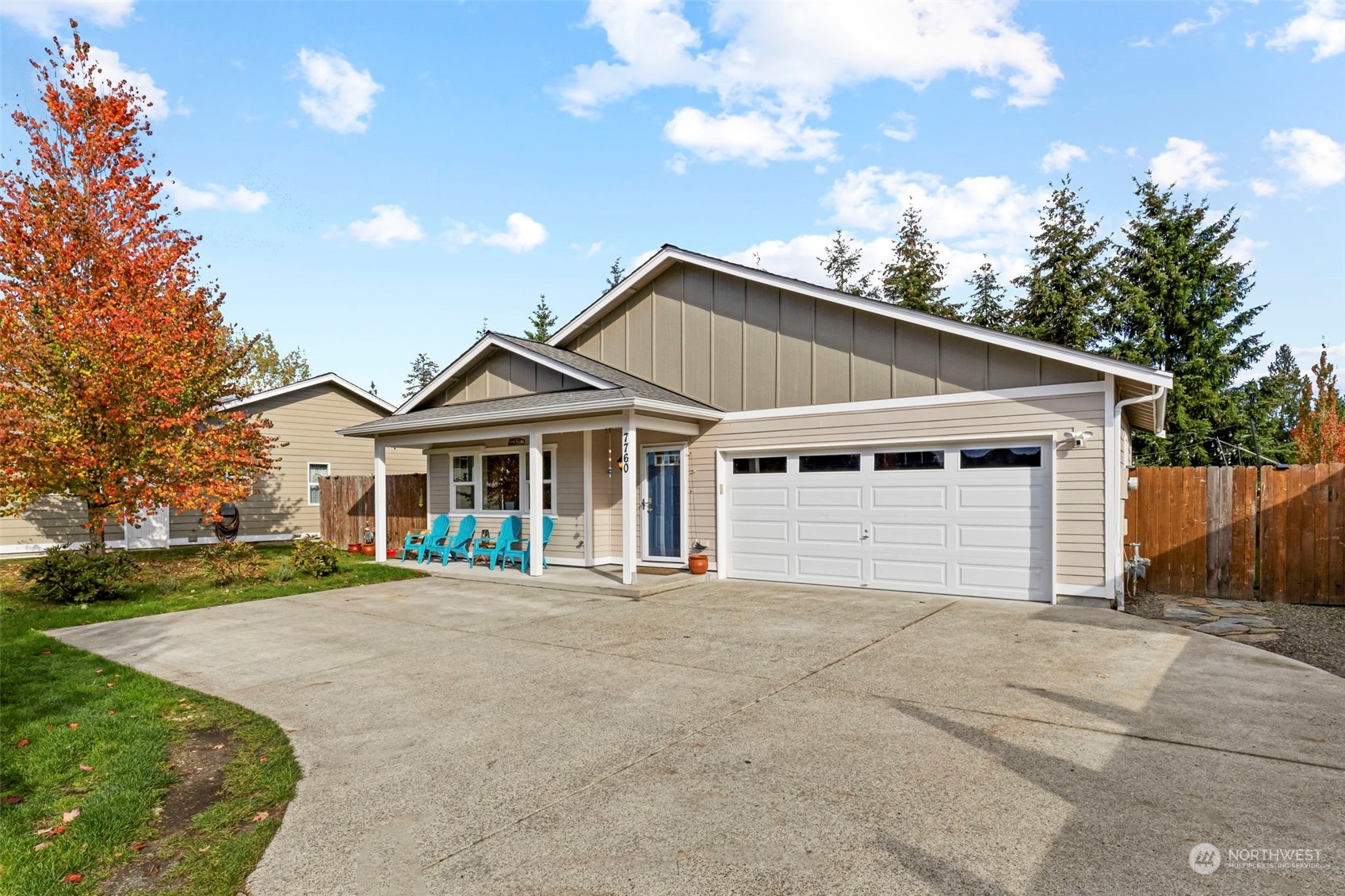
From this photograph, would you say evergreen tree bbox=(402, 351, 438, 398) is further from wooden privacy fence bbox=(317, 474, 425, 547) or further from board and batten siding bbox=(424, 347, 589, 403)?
board and batten siding bbox=(424, 347, 589, 403)

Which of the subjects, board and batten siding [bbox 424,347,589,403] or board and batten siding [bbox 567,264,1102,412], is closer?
board and batten siding [bbox 567,264,1102,412]

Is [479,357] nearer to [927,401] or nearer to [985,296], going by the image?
[927,401]

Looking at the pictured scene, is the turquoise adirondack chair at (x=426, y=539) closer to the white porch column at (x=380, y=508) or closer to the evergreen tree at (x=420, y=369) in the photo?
the white porch column at (x=380, y=508)

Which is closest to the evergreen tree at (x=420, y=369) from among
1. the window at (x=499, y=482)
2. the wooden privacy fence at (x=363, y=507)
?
the wooden privacy fence at (x=363, y=507)

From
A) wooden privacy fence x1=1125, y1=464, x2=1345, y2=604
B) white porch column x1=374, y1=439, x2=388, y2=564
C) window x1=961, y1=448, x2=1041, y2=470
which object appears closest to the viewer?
window x1=961, y1=448, x2=1041, y2=470

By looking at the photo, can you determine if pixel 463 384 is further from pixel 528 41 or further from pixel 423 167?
pixel 528 41

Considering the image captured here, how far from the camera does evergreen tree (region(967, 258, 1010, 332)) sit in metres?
28.3

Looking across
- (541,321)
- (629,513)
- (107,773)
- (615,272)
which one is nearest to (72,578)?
(107,773)

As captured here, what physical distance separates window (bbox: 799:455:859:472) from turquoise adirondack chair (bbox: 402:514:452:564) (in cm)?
717

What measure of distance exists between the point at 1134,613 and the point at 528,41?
1180cm

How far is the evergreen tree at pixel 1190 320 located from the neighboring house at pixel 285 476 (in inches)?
944

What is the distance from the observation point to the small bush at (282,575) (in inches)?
453

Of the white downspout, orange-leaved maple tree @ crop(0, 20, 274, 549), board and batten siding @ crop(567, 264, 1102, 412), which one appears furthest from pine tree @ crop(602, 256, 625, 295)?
the white downspout

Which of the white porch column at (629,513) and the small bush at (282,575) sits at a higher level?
the white porch column at (629,513)
